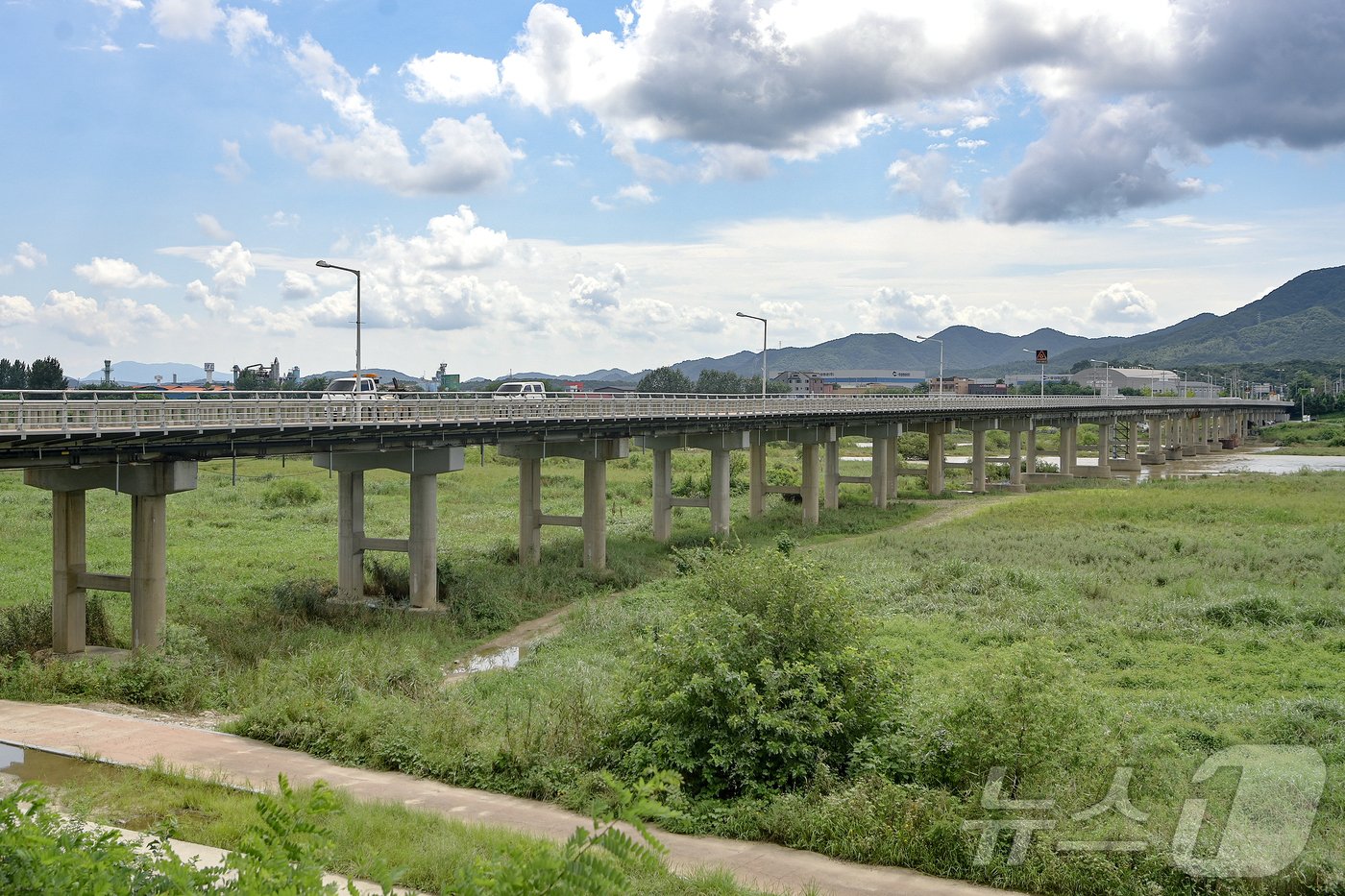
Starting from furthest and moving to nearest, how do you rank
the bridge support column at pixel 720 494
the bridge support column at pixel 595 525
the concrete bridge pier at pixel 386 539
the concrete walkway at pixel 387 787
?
the bridge support column at pixel 720 494 → the bridge support column at pixel 595 525 → the concrete bridge pier at pixel 386 539 → the concrete walkway at pixel 387 787

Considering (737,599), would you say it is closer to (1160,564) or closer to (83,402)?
(83,402)

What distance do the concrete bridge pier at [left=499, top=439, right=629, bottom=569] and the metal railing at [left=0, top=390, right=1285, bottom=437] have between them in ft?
6.32

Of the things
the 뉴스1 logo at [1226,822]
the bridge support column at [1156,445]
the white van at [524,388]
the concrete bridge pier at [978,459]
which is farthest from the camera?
the bridge support column at [1156,445]

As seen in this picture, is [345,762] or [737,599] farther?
[737,599]

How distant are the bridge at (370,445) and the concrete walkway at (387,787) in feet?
19.4

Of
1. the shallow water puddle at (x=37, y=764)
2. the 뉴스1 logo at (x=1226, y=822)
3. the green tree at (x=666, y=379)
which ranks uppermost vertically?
the green tree at (x=666, y=379)

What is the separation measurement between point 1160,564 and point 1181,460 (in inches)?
3883

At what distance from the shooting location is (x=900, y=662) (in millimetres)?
20625

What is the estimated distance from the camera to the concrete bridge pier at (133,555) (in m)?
26.8

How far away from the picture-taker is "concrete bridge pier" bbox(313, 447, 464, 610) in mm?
36250

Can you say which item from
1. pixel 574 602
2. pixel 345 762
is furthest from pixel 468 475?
pixel 345 762

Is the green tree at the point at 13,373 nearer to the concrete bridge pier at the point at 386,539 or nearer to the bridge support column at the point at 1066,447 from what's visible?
the concrete bridge pier at the point at 386,539

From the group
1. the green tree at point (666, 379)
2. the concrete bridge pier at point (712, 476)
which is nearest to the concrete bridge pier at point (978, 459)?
the concrete bridge pier at point (712, 476)

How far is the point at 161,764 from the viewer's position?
16.8 m
